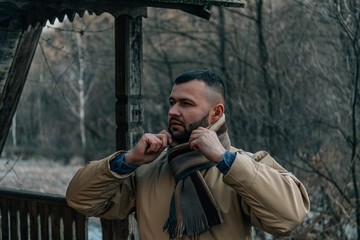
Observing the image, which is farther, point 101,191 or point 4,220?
point 4,220

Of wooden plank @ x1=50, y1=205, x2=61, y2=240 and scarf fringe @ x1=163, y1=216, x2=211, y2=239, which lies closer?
scarf fringe @ x1=163, y1=216, x2=211, y2=239

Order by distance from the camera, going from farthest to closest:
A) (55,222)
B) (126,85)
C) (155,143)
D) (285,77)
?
(285,77), (55,222), (126,85), (155,143)

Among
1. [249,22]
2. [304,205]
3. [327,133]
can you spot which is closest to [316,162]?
[327,133]

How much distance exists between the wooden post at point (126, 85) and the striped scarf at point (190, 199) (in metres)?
1.90

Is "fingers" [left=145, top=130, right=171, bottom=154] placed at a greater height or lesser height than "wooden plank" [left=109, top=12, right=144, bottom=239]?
lesser

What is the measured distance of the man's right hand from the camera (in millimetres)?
3119

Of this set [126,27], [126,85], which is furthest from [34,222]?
[126,27]

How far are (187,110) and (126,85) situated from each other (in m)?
1.94

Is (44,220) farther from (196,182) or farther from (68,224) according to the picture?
(196,182)

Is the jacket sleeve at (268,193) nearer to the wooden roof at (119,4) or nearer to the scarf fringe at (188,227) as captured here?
the scarf fringe at (188,227)

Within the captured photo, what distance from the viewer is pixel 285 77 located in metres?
12.8

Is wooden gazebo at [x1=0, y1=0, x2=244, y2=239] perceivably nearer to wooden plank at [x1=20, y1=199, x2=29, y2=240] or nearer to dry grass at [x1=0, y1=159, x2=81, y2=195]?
wooden plank at [x1=20, y1=199, x2=29, y2=240]

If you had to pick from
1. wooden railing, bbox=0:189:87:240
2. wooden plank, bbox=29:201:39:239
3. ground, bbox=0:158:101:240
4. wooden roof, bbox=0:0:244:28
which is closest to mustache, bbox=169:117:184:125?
wooden roof, bbox=0:0:244:28

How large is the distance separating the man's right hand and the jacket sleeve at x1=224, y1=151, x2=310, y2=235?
0.37 m
